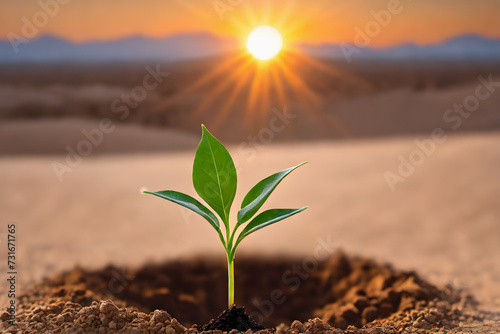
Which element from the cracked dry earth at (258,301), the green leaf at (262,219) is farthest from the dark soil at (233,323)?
the green leaf at (262,219)

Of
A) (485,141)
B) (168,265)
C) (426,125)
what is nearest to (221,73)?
(426,125)

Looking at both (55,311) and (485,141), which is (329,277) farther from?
(485,141)

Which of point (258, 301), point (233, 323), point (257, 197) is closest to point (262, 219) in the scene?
point (257, 197)

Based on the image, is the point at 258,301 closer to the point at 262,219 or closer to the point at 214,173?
the point at 262,219

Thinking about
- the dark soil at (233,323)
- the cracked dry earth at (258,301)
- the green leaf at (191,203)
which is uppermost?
the green leaf at (191,203)

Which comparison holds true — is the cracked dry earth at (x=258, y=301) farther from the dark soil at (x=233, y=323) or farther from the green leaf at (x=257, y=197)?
the green leaf at (x=257, y=197)

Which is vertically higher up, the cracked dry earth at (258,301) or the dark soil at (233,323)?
the cracked dry earth at (258,301)

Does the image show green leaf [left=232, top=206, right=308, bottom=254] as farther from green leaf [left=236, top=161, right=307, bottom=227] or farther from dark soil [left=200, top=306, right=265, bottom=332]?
dark soil [left=200, top=306, right=265, bottom=332]
